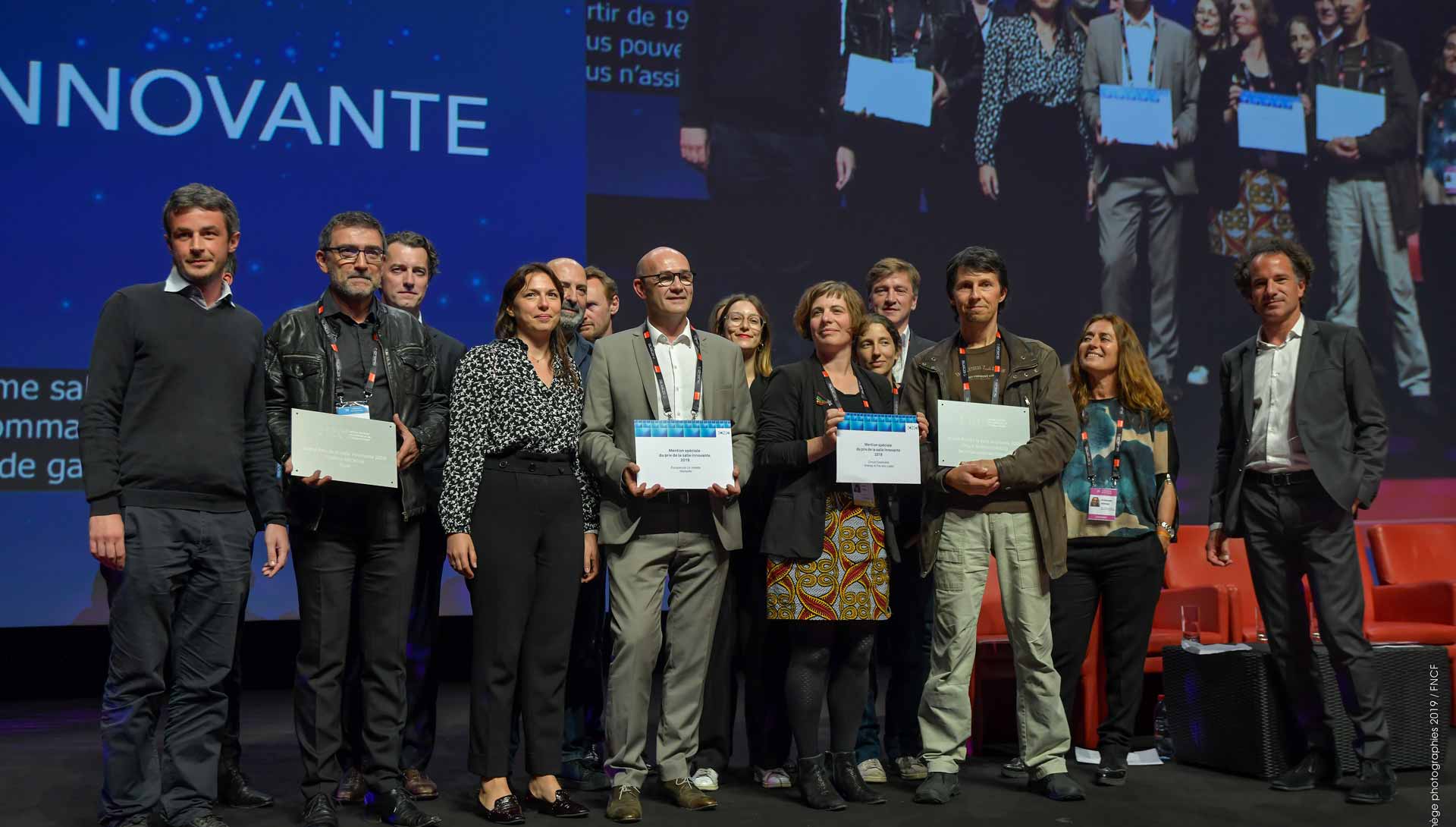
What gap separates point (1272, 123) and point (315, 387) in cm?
565

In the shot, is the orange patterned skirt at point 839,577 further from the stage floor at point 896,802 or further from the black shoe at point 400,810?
the black shoe at point 400,810

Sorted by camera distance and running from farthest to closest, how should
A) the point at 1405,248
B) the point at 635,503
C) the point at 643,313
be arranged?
the point at 1405,248 → the point at 643,313 → the point at 635,503

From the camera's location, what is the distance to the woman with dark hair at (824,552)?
3307mm

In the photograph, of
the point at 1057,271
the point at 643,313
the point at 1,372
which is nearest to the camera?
the point at 1,372

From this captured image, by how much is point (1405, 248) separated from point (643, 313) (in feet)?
15.0

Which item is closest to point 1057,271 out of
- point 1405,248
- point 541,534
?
point 1405,248

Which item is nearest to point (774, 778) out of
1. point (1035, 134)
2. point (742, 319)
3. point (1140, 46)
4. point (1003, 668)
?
point (1003, 668)

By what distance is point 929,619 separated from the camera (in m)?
3.82

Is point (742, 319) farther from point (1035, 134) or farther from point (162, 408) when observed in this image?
point (1035, 134)

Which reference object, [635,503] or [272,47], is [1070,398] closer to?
[635,503]

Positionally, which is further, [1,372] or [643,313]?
[643,313]

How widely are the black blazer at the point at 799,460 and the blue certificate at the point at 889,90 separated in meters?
2.75

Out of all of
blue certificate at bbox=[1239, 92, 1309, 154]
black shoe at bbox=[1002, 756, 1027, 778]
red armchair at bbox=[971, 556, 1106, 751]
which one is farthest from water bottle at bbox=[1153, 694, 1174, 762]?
blue certificate at bbox=[1239, 92, 1309, 154]

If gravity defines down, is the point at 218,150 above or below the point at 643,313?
above
